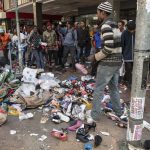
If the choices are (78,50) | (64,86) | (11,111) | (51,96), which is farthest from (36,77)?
(78,50)

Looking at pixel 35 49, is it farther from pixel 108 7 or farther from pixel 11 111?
pixel 108 7

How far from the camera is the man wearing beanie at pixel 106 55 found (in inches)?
171

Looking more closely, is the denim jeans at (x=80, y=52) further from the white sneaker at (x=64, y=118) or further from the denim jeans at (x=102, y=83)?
the denim jeans at (x=102, y=83)

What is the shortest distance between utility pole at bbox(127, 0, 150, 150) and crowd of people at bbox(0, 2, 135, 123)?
88 cm

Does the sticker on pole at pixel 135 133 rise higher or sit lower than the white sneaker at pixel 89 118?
higher

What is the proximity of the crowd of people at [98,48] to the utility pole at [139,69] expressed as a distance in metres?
0.88

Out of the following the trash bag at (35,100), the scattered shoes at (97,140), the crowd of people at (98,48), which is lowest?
the scattered shoes at (97,140)

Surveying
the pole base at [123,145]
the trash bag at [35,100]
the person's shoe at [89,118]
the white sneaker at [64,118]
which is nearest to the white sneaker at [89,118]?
the person's shoe at [89,118]

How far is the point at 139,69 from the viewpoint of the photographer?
11.7 ft

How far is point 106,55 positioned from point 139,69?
96 cm

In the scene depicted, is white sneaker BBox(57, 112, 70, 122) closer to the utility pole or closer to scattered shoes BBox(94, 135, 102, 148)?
scattered shoes BBox(94, 135, 102, 148)

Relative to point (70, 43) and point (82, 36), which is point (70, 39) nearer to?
point (70, 43)

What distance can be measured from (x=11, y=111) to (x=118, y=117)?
2128 mm

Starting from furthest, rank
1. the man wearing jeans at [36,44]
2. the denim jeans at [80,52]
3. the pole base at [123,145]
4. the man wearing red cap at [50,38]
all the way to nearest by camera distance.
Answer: the denim jeans at [80,52]
the man wearing red cap at [50,38]
the man wearing jeans at [36,44]
the pole base at [123,145]
